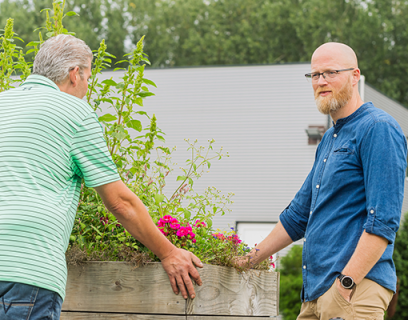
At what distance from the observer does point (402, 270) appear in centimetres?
1598

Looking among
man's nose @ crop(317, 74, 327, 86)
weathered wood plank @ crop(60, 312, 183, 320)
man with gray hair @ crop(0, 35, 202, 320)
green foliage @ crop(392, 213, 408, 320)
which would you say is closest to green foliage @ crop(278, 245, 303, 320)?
green foliage @ crop(392, 213, 408, 320)

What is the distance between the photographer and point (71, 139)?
2.08 metres

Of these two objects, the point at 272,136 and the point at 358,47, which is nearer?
the point at 272,136

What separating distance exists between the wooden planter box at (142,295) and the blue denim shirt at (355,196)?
500 mm

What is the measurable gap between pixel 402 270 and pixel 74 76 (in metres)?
16.0

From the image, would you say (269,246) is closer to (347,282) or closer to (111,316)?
(347,282)

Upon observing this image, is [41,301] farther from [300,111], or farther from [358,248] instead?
[300,111]

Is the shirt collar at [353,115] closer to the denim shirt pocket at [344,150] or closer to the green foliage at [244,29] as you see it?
the denim shirt pocket at [344,150]

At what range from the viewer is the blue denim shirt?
7.15 feet

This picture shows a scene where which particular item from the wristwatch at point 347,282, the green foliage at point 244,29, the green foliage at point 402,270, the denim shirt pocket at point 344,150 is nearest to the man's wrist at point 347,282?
the wristwatch at point 347,282

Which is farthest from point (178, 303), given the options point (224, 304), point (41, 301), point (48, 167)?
point (48, 167)

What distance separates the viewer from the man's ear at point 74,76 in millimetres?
2277

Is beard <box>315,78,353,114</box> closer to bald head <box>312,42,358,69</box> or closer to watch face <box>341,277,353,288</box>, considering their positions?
bald head <box>312,42,358,69</box>

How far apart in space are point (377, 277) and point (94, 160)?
1.38 m
